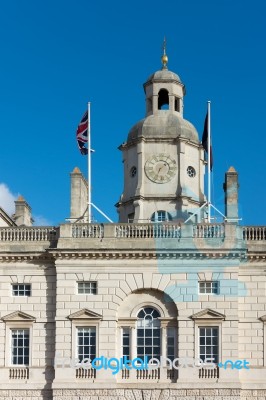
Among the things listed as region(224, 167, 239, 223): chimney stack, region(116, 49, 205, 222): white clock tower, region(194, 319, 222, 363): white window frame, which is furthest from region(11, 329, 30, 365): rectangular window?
region(224, 167, 239, 223): chimney stack

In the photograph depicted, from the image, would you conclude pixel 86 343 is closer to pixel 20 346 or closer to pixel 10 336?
pixel 20 346

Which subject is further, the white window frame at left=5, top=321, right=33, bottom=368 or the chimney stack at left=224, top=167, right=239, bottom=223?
the chimney stack at left=224, top=167, right=239, bottom=223

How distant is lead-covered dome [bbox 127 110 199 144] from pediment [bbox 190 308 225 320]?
43.7 ft

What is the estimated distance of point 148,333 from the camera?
5316cm

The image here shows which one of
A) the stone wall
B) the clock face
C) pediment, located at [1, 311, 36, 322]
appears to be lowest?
the stone wall

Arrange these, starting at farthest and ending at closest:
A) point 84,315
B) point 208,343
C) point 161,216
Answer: point 161,216
point 84,315
point 208,343

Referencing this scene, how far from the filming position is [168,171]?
6144 cm

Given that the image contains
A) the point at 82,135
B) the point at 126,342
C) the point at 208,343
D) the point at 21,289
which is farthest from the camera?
the point at 82,135

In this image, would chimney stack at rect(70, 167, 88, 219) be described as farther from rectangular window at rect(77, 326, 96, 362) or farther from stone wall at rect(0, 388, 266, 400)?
stone wall at rect(0, 388, 266, 400)

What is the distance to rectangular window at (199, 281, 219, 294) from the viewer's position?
5312 cm

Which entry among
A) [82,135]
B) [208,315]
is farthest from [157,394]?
[82,135]

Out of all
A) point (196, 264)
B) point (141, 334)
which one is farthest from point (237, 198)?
point (141, 334)

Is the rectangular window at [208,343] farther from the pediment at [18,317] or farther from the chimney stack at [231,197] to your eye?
the pediment at [18,317]

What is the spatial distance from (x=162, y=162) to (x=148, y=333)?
12621 millimetres
